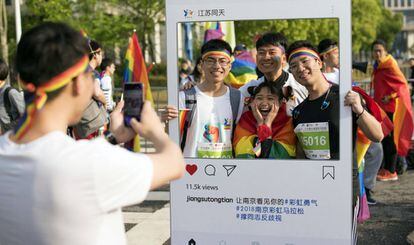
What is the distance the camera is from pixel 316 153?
4047 millimetres

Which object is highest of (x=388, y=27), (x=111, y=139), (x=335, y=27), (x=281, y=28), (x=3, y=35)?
(x=388, y=27)

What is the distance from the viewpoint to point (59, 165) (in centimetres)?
190

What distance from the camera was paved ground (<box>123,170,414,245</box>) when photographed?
588cm

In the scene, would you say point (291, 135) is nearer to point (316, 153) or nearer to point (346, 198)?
point (316, 153)

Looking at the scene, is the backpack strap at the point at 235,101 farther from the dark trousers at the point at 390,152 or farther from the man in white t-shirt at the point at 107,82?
the dark trousers at the point at 390,152

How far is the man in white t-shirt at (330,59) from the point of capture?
438 centimetres

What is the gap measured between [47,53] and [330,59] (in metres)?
3.25

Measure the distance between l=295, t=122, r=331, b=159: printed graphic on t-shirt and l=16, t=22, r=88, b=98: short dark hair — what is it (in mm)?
2337

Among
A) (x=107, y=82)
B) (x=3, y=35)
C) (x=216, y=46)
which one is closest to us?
(x=216, y=46)

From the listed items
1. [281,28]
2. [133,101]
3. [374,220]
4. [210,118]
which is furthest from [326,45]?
[281,28]

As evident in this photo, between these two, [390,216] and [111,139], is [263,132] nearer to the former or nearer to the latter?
[111,139]

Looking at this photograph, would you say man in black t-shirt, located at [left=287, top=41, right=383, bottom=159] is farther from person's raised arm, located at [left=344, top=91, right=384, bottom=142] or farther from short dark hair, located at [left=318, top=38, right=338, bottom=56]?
short dark hair, located at [left=318, top=38, right=338, bottom=56]

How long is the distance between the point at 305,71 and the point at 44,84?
2.49 metres

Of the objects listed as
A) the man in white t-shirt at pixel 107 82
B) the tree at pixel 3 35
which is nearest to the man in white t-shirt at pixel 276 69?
the man in white t-shirt at pixel 107 82
